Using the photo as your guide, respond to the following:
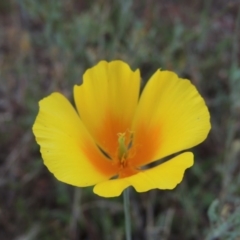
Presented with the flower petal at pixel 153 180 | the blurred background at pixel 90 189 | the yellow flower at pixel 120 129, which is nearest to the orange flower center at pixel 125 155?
the yellow flower at pixel 120 129

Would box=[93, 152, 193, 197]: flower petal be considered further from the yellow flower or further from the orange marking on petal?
the orange marking on petal

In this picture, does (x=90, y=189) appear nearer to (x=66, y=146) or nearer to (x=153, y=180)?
A: (x=66, y=146)

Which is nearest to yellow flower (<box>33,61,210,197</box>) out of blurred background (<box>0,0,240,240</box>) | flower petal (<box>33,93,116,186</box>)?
flower petal (<box>33,93,116,186</box>)

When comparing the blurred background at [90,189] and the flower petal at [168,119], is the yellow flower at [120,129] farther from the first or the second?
the blurred background at [90,189]

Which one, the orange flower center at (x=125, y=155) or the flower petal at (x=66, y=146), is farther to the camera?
the orange flower center at (x=125, y=155)

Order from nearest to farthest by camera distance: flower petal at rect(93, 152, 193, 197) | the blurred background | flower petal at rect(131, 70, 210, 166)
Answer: flower petal at rect(93, 152, 193, 197)
flower petal at rect(131, 70, 210, 166)
the blurred background

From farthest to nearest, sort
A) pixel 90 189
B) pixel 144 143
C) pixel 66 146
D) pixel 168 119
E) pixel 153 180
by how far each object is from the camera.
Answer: pixel 90 189
pixel 144 143
pixel 168 119
pixel 66 146
pixel 153 180

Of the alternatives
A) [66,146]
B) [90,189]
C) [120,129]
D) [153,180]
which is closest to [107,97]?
[120,129]

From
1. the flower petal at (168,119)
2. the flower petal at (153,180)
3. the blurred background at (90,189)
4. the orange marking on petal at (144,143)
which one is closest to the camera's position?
the flower petal at (153,180)

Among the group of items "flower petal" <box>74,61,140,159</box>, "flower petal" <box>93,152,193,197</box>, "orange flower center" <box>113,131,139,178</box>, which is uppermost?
"flower petal" <box>74,61,140,159</box>
